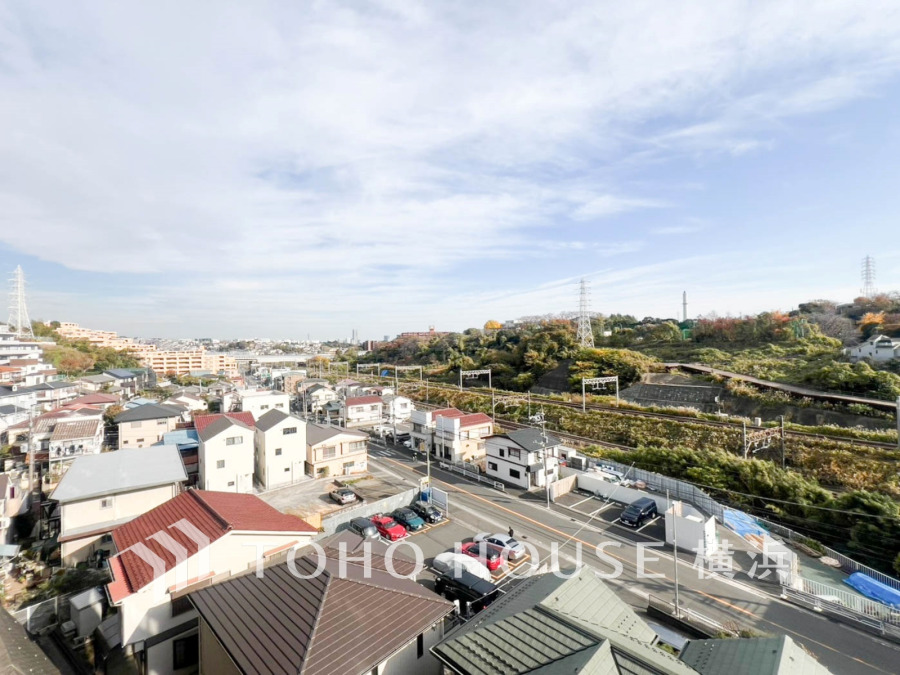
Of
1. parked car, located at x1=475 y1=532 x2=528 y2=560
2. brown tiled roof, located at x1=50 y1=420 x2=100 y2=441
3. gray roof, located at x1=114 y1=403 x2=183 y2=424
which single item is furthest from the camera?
gray roof, located at x1=114 y1=403 x2=183 y2=424

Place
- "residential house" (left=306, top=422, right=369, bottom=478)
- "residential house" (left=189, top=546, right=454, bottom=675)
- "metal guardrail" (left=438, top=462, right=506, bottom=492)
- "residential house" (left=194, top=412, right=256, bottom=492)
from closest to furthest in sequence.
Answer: "residential house" (left=189, top=546, right=454, bottom=675) < "residential house" (left=194, top=412, right=256, bottom=492) < "metal guardrail" (left=438, top=462, right=506, bottom=492) < "residential house" (left=306, top=422, right=369, bottom=478)

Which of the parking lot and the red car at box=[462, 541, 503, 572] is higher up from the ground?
the red car at box=[462, 541, 503, 572]

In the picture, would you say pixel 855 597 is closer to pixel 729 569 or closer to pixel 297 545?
pixel 729 569

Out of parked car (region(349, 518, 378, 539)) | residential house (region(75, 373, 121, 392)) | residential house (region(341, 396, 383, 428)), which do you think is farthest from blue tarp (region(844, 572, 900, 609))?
residential house (region(75, 373, 121, 392))

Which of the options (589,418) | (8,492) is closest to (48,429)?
(8,492)

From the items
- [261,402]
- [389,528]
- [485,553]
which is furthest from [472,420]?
[261,402]

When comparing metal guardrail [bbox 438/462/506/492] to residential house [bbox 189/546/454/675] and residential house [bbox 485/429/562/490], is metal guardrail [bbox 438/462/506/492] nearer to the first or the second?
residential house [bbox 485/429/562/490]
